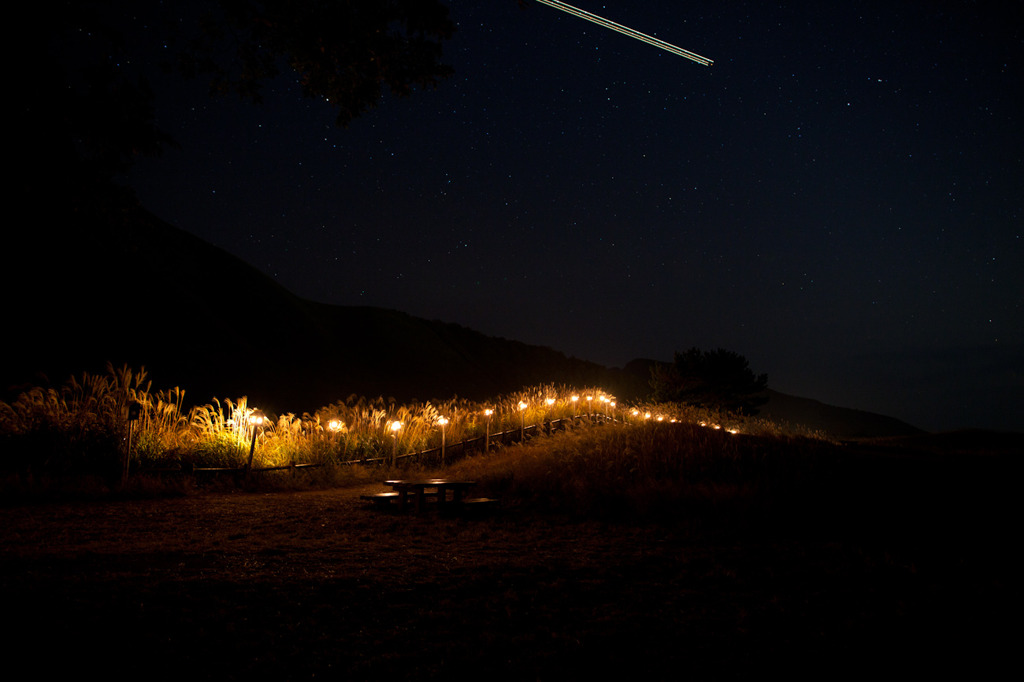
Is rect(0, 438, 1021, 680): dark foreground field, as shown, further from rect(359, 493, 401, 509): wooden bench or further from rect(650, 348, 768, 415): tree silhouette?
rect(650, 348, 768, 415): tree silhouette

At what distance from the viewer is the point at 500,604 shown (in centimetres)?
338

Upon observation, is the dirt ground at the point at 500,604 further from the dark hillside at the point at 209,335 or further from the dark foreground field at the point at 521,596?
the dark hillside at the point at 209,335

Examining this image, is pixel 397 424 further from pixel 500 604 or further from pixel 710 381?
pixel 710 381

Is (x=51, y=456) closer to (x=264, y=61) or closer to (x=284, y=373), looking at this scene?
(x=264, y=61)

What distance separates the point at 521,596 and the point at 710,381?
3411cm

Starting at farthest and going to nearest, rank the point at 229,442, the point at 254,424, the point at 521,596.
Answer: the point at 229,442
the point at 254,424
the point at 521,596

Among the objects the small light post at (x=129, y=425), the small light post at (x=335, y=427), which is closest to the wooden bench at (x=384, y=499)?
the small light post at (x=129, y=425)

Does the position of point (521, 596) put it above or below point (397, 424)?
below

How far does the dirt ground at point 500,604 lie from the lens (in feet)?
8.64

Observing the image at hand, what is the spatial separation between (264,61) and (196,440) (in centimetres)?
589

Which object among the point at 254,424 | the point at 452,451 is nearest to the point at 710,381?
the point at 452,451

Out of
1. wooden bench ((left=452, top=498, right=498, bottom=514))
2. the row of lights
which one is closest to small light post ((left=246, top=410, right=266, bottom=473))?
the row of lights

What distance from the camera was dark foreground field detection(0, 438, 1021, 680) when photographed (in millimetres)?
2646

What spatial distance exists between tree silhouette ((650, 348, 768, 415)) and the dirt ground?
99.7 feet
